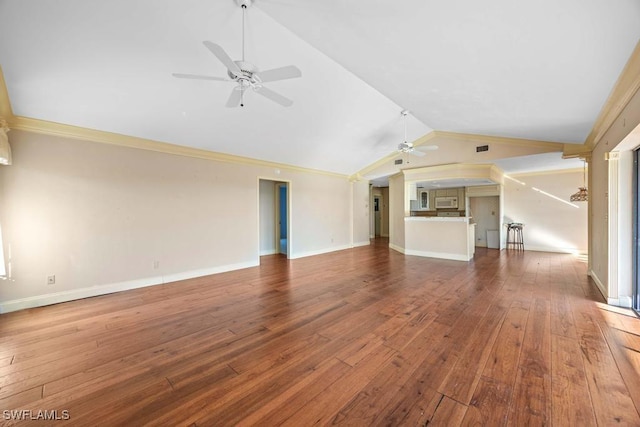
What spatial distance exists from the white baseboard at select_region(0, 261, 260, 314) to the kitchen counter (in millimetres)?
5151

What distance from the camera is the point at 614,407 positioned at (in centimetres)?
159

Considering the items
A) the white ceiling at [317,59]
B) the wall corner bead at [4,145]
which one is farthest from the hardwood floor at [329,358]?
the white ceiling at [317,59]

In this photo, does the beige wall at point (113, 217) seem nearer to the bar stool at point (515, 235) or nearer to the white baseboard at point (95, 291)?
the white baseboard at point (95, 291)

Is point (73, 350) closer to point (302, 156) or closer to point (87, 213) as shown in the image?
point (87, 213)

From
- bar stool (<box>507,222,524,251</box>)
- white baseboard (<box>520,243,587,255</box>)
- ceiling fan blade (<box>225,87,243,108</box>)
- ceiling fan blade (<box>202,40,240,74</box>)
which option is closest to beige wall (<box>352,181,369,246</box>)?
bar stool (<box>507,222,524,251</box>)

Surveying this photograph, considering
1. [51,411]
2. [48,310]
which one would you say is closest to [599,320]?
[51,411]

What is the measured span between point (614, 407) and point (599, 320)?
1823 mm

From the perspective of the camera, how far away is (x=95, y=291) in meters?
3.83

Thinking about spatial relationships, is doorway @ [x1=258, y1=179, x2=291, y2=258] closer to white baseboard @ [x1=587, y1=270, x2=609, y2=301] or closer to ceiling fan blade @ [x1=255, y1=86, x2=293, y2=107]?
ceiling fan blade @ [x1=255, y1=86, x2=293, y2=107]

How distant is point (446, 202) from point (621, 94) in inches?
281

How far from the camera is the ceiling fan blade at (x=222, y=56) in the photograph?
185 cm

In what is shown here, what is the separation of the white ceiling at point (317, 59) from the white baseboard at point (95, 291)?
244 cm

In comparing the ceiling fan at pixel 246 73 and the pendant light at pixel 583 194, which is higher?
the ceiling fan at pixel 246 73

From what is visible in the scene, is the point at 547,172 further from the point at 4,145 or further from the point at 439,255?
the point at 4,145
